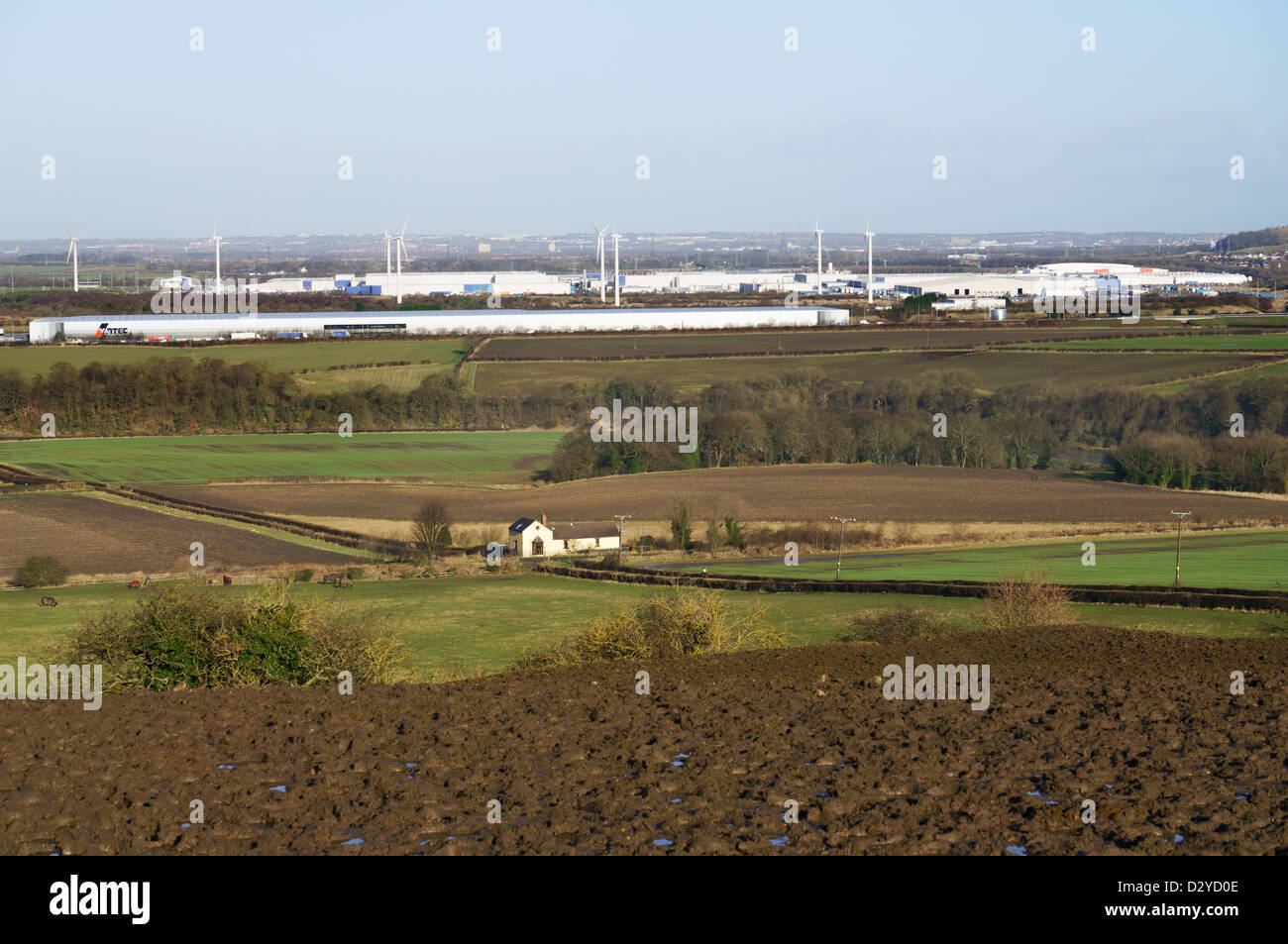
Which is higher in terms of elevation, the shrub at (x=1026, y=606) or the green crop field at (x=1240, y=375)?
the green crop field at (x=1240, y=375)

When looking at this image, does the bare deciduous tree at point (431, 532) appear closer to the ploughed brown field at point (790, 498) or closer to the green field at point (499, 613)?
the ploughed brown field at point (790, 498)

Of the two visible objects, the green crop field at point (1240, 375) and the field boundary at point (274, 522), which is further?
the green crop field at point (1240, 375)

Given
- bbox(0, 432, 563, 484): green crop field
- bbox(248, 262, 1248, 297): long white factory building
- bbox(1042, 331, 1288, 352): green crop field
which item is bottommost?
bbox(0, 432, 563, 484): green crop field

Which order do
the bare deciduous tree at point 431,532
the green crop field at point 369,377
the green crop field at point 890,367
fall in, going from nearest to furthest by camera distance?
the bare deciduous tree at point 431,532 < the green crop field at point 890,367 < the green crop field at point 369,377

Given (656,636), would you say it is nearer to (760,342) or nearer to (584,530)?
(584,530)

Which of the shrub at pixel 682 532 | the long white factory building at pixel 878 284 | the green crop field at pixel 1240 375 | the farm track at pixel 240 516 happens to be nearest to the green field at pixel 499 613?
the farm track at pixel 240 516

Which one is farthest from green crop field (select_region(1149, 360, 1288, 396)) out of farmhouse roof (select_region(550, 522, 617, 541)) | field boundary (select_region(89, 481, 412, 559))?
field boundary (select_region(89, 481, 412, 559))

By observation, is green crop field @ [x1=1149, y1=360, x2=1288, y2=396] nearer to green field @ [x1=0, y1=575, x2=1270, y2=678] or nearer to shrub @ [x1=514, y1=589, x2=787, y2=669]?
green field @ [x1=0, y1=575, x2=1270, y2=678]
